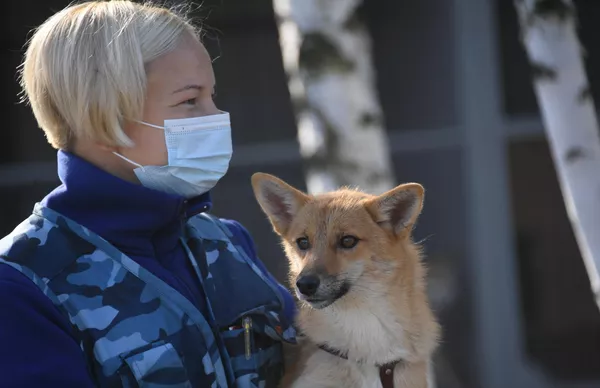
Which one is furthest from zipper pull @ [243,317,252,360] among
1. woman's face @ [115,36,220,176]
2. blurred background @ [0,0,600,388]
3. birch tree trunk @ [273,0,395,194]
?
blurred background @ [0,0,600,388]

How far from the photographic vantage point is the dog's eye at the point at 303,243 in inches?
132

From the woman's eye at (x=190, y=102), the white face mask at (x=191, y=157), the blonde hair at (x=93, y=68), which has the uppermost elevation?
the blonde hair at (x=93, y=68)

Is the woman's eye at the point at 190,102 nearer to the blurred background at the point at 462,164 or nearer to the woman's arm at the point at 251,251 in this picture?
the woman's arm at the point at 251,251

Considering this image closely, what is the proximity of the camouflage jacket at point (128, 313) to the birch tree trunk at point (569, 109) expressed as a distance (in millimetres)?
1549

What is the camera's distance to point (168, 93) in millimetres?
2490

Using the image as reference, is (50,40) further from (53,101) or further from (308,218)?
(308,218)

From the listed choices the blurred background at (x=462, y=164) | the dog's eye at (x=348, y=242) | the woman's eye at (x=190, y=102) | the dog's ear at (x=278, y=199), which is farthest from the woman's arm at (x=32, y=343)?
the blurred background at (x=462, y=164)

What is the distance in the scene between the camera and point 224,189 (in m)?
7.06

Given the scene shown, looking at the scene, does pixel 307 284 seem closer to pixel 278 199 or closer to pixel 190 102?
pixel 278 199

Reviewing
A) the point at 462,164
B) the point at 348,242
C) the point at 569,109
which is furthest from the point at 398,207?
the point at 462,164

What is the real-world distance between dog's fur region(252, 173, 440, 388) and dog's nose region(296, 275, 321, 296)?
2 cm

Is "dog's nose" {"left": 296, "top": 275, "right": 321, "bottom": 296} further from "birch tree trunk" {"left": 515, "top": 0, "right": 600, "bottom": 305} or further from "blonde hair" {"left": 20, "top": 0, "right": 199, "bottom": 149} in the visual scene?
"birch tree trunk" {"left": 515, "top": 0, "right": 600, "bottom": 305}

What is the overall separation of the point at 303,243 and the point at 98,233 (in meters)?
1.16

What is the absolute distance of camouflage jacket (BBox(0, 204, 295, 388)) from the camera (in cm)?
220
